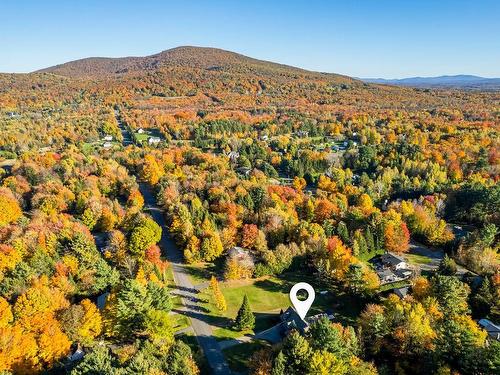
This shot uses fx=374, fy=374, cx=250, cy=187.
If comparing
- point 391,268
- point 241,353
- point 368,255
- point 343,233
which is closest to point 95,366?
point 241,353

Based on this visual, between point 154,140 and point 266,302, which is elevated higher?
point 154,140

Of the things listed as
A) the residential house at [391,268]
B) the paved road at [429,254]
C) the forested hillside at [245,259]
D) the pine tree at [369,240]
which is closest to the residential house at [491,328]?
the forested hillside at [245,259]

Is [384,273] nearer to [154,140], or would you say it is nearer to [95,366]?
[95,366]

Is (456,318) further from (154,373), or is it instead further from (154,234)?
(154,234)

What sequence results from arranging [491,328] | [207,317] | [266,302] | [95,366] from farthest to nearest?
1. [266,302]
2. [207,317]
3. [491,328]
4. [95,366]

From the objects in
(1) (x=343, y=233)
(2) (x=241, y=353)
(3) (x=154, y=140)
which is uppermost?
(3) (x=154, y=140)

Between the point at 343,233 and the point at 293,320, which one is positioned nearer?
the point at 293,320

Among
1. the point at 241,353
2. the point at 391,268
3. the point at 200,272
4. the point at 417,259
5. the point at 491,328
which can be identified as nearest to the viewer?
the point at 241,353
